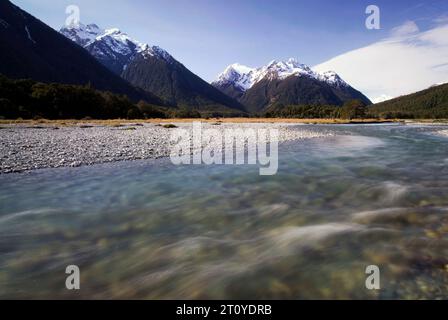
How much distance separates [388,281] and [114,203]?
A: 827cm

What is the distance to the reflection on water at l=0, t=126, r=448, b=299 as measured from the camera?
5355 mm

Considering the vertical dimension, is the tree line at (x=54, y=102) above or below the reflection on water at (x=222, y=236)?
above

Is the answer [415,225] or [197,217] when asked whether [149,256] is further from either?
[415,225]

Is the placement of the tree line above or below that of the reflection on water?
above

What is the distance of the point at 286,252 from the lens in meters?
6.74

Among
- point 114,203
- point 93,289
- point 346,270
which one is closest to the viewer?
point 93,289

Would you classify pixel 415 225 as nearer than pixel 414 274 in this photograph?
No

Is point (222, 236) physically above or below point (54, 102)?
below

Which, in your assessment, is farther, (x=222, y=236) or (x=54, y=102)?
(x=54, y=102)

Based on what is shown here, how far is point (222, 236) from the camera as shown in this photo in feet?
24.7

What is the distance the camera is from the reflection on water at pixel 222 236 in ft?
17.6

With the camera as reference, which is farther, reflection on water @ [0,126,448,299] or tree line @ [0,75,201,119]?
tree line @ [0,75,201,119]

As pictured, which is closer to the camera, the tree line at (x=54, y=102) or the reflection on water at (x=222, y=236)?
the reflection on water at (x=222, y=236)
